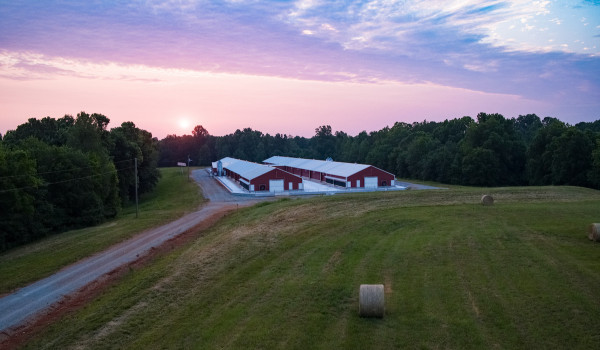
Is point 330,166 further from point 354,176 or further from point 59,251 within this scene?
point 59,251

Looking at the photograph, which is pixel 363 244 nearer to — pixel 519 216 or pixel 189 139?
pixel 519 216

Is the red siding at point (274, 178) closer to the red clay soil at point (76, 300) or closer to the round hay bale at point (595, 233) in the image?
the red clay soil at point (76, 300)

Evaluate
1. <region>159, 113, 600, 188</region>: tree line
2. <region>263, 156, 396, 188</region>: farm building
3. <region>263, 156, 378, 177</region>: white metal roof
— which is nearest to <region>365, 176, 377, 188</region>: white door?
<region>263, 156, 396, 188</region>: farm building

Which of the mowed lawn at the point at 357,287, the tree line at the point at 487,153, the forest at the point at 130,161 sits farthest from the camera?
the tree line at the point at 487,153

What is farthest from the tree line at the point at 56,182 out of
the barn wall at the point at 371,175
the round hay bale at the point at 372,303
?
the barn wall at the point at 371,175

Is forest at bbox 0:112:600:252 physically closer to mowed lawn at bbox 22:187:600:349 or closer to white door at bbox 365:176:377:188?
mowed lawn at bbox 22:187:600:349

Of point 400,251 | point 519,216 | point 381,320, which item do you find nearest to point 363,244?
point 400,251
